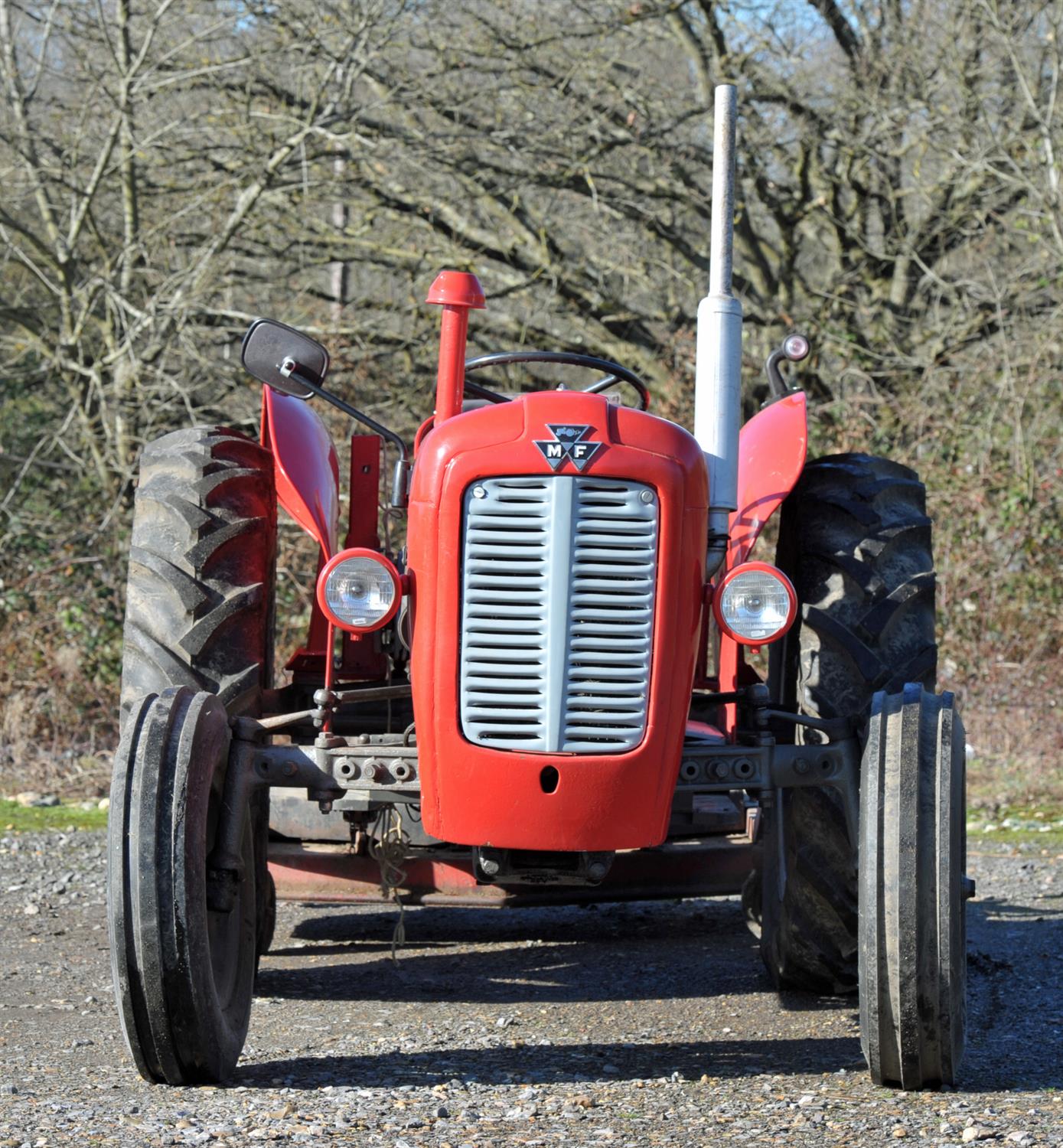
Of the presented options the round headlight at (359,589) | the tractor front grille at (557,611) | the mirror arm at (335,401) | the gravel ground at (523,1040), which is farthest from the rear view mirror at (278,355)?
the gravel ground at (523,1040)

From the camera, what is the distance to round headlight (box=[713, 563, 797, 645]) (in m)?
3.70

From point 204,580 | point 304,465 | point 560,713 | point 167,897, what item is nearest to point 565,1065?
point 560,713

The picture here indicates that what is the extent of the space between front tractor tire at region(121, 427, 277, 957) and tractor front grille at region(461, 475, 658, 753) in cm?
100

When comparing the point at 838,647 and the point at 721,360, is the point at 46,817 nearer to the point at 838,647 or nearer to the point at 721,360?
the point at 838,647

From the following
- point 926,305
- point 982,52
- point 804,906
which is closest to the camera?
point 804,906

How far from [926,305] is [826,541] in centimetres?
781

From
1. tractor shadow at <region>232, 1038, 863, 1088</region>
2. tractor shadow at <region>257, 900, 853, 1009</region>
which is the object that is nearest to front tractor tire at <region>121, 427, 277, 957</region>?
tractor shadow at <region>257, 900, 853, 1009</region>

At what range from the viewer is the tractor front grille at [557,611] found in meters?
3.54

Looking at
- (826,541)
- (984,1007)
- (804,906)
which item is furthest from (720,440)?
(984,1007)

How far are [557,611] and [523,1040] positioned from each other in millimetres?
1260

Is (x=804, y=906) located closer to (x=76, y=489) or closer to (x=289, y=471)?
(x=289, y=471)

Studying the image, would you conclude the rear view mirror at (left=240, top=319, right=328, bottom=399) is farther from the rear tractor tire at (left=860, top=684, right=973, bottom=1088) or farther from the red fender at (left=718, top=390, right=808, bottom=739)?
the rear tractor tire at (left=860, top=684, right=973, bottom=1088)

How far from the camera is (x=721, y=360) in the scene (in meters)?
3.98

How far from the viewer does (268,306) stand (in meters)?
11.5
